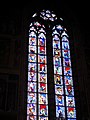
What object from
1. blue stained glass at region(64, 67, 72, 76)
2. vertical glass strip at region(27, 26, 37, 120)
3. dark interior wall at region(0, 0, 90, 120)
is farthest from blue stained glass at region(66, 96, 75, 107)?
vertical glass strip at region(27, 26, 37, 120)

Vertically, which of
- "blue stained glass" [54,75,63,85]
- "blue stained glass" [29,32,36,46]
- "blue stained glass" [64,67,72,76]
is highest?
"blue stained glass" [29,32,36,46]

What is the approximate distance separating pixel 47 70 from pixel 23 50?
44.0 inches

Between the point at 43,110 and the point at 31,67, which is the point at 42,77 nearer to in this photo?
the point at 31,67

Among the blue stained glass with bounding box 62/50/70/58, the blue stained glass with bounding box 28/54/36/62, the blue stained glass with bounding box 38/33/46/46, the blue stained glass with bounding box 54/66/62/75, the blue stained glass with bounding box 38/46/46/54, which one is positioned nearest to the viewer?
the blue stained glass with bounding box 54/66/62/75

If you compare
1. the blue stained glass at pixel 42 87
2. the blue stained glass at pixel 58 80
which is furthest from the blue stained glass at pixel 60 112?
the blue stained glass at pixel 58 80

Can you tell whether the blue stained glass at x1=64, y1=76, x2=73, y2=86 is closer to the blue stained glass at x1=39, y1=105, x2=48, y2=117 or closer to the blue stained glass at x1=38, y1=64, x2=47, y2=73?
the blue stained glass at x1=38, y1=64, x2=47, y2=73

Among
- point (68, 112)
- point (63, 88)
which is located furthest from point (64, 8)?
point (68, 112)

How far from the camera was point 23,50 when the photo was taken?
37.8 ft

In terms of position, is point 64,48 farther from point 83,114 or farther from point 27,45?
point 83,114

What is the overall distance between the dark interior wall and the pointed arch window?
225 mm

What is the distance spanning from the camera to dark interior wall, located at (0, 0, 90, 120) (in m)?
10.3

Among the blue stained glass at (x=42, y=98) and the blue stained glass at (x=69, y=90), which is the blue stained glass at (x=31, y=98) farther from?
the blue stained glass at (x=69, y=90)

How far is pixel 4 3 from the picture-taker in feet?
41.9

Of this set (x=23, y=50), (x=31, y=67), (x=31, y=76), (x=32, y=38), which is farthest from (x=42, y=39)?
(x=31, y=76)
